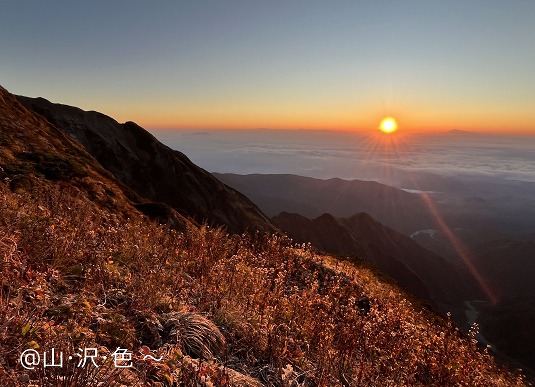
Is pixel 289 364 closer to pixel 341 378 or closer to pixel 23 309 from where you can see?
pixel 341 378

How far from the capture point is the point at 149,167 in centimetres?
6412

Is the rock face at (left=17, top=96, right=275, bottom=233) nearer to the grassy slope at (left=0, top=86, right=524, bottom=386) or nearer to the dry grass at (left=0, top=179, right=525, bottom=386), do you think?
the grassy slope at (left=0, top=86, right=524, bottom=386)

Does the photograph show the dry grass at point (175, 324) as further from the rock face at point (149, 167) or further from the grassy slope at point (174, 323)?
the rock face at point (149, 167)

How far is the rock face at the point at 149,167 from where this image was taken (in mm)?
57281

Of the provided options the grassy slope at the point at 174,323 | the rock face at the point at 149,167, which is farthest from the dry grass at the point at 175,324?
the rock face at the point at 149,167

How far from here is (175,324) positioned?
410 cm

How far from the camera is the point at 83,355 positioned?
276 cm

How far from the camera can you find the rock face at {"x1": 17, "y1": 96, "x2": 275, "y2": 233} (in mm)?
57281

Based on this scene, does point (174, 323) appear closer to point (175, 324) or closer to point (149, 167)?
point (175, 324)

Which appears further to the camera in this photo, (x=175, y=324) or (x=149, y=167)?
(x=149, y=167)

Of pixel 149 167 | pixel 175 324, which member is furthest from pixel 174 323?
pixel 149 167

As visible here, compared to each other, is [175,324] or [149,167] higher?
[175,324]

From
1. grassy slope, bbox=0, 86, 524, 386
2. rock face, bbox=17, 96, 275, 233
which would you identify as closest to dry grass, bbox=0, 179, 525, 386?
grassy slope, bbox=0, 86, 524, 386

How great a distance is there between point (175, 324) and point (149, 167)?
210ft
